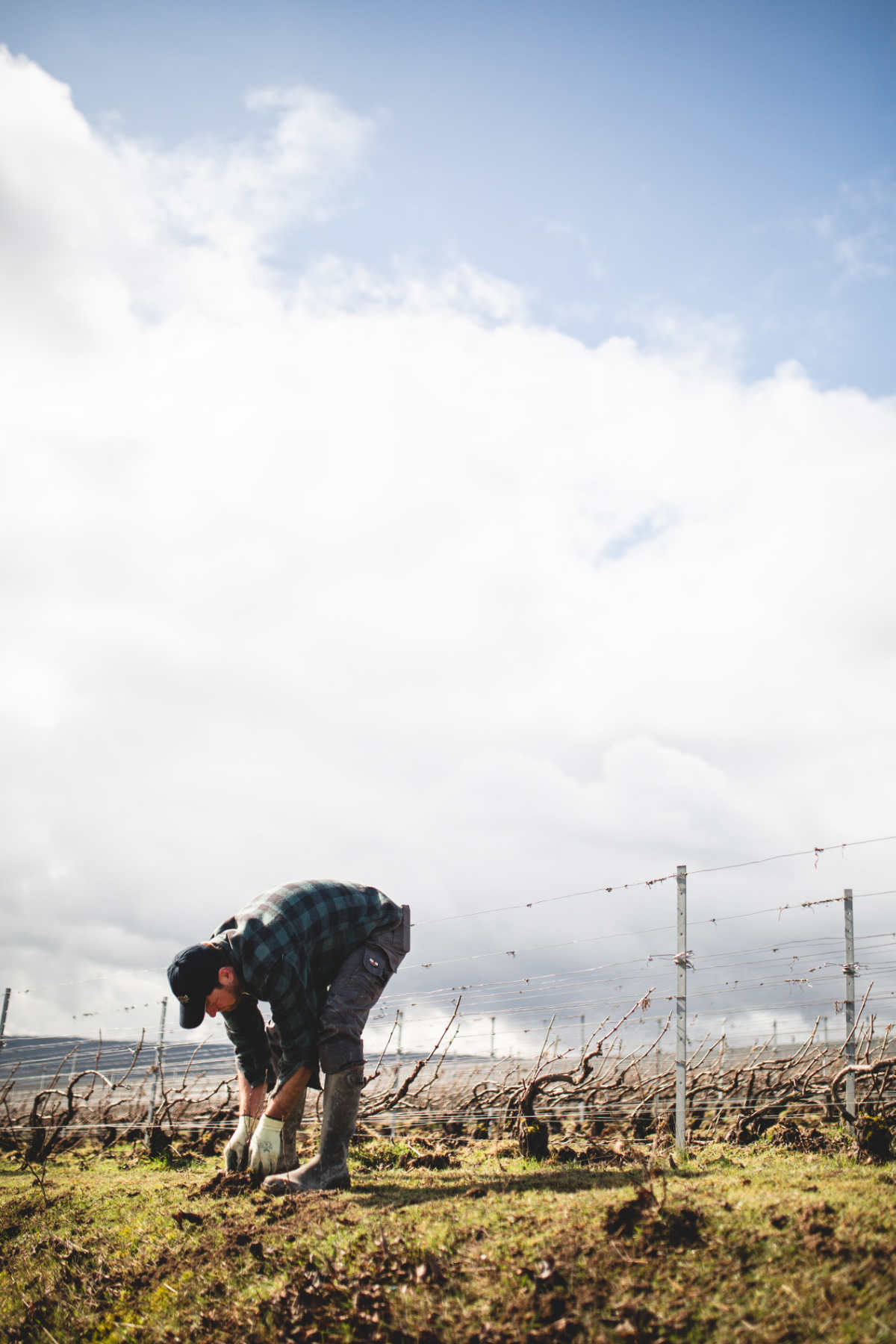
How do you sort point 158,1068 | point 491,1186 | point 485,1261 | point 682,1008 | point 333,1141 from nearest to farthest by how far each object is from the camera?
point 485,1261 < point 491,1186 < point 333,1141 < point 682,1008 < point 158,1068

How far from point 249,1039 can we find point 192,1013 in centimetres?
72

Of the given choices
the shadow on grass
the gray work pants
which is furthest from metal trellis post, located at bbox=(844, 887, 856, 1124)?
the gray work pants

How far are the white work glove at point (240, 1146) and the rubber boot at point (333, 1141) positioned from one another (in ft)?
2.63

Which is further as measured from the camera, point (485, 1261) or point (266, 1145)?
point (266, 1145)

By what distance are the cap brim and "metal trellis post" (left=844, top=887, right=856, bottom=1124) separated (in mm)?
4955

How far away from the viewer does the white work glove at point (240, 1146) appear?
18.6 feet

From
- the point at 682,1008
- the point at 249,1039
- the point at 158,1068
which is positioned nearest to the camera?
the point at 249,1039

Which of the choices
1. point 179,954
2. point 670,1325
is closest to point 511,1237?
point 670,1325

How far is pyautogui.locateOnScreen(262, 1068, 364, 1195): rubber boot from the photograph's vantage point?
15.8 ft

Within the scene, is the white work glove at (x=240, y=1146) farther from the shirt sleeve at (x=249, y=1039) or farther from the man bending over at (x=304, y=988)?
the man bending over at (x=304, y=988)

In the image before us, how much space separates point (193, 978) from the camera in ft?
16.3

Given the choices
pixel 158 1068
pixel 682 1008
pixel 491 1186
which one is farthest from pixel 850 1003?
pixel 158 1068

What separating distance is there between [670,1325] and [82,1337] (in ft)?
9.02

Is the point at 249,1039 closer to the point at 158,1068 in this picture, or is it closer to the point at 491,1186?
the point at 491,1186
